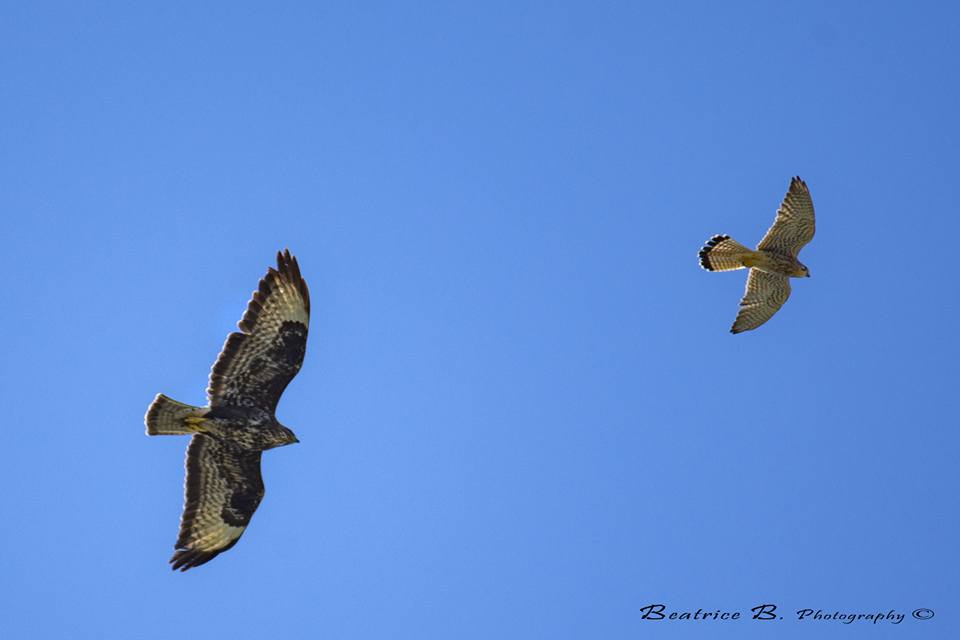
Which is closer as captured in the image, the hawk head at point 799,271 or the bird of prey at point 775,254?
the bird of prey at point 775,254

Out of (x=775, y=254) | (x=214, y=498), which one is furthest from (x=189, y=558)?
(x=775, y=254)

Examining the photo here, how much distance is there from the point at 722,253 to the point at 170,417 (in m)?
9.16

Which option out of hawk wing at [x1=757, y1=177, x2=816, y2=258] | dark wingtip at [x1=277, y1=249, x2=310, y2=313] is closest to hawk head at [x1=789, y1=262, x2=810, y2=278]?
hawk wing at [x1=757, y1=177, x2=816, y2=258]

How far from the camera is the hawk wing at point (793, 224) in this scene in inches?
696

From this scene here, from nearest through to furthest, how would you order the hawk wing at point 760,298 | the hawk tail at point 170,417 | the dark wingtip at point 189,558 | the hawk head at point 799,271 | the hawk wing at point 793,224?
the hawk tail at point 170,417
the dark wingtip at point 189,558
the hawk wing at point 793,224
the hawk head at point 799,271
the hawk wing at point 760,298

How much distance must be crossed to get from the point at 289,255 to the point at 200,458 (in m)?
2.83

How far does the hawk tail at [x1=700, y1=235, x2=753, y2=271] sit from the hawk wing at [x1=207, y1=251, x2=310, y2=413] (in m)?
7.18

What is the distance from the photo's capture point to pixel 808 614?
18422mm

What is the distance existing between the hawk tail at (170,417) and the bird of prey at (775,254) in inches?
337

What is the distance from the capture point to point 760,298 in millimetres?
18859

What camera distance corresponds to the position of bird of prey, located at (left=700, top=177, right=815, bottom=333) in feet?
58.4

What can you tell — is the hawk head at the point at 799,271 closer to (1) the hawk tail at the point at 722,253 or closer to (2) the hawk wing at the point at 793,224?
(2) the hawk wing at the point at 793,224

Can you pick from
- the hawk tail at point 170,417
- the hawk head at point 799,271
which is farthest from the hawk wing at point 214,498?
the hawk head at point 799,271

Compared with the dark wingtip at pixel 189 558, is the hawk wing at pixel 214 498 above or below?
above
